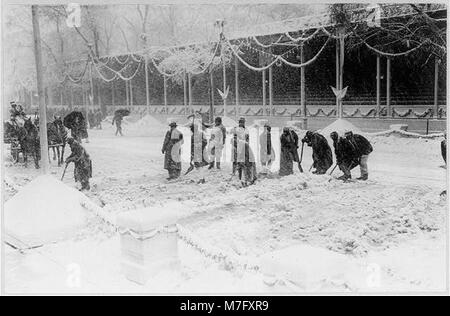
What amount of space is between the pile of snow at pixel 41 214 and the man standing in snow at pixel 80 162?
32 cm

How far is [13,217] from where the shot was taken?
23.7 ft

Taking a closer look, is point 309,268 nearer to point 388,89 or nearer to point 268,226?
point 268,226

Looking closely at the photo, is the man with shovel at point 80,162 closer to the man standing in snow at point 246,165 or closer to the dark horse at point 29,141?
the dark horse at point 29,141

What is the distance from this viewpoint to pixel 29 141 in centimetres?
800

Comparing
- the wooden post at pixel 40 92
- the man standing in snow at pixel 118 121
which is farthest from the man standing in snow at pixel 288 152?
the wooden post at pixel 40 92

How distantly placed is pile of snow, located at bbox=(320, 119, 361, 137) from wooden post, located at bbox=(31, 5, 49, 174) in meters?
4.23

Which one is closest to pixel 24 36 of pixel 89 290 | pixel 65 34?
pixel 65 34

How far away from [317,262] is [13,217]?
Answer: 4.32 metres

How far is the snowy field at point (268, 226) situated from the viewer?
6.26 metres

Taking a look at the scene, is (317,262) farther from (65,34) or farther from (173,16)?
(65,34)

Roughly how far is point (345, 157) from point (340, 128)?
0.48 meters

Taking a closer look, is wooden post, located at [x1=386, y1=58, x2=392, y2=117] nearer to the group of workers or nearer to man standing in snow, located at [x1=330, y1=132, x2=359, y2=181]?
the group of workers

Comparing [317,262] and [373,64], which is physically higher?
[373,64]

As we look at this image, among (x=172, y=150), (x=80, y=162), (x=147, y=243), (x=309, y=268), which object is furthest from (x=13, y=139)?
(x=309, y=268)
